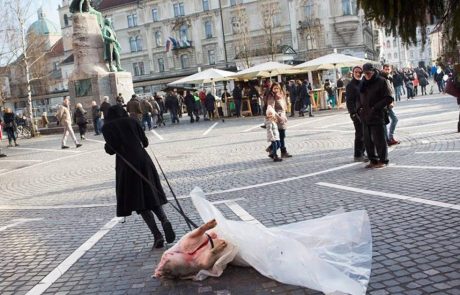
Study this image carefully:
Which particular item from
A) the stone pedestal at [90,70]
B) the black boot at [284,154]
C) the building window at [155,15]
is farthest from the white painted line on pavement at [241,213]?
the building window at [155,15]

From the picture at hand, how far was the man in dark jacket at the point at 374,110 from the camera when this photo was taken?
9094 mm

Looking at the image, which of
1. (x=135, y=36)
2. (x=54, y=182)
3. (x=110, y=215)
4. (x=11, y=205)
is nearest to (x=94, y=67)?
(x=54, y=182)

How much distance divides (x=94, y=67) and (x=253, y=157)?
17.3 metres

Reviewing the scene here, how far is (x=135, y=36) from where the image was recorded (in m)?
77.2

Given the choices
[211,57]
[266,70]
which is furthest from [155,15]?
[266,70]

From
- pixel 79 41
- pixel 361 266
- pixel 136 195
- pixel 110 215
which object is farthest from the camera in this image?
pixel 79 41

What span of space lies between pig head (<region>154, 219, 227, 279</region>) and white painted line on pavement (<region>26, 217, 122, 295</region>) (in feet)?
3.75

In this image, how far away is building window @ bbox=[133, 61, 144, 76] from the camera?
76.9 metres

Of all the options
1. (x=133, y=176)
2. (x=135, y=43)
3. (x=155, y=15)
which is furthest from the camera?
(x=135, y=43)

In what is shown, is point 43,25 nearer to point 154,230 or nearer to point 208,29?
point 208,29

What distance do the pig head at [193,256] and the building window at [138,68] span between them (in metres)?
74.2

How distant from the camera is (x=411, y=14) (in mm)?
4074

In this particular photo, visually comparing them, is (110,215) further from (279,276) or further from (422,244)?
(422,244)

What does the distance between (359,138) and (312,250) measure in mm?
A: 6302
